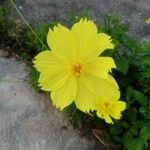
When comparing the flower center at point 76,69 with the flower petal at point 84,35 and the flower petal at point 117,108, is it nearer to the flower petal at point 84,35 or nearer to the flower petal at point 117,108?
the flower petal at point 84,35

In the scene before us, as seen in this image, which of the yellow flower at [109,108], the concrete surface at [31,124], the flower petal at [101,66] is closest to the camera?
the flower petal at [101,66]

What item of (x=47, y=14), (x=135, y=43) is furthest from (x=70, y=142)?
(x=47, y=14)

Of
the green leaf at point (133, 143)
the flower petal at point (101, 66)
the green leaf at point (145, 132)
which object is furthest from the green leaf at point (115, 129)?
the flower petal at point (101, 66)

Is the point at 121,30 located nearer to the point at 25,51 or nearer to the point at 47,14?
the point at 25,51

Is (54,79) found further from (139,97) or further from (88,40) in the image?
(139,97)

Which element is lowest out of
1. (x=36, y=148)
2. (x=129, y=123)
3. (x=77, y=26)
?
(x=36, y=148)

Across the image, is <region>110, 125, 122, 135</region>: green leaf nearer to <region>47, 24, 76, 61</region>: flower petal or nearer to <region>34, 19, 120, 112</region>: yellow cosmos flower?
<region>34, 19, 120, 112</region>: yellow cosmos flower
